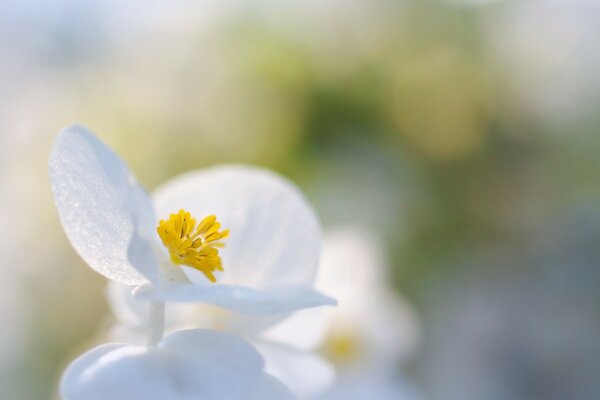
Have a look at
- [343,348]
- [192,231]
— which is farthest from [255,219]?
[343,348]

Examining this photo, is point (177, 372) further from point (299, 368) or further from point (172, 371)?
point (299, 368)

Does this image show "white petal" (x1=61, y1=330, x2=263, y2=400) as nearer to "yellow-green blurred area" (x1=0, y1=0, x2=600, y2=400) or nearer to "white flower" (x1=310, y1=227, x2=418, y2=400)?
"white flower" (x1=310, y1=227, x2=418, y2=400)

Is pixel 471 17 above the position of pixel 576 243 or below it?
above

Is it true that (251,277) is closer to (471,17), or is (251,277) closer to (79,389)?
(79,389)

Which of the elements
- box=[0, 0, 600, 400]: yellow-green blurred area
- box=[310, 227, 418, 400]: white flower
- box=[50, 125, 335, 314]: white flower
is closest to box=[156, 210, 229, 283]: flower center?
box=[50, 125, 335, 314]: white flower

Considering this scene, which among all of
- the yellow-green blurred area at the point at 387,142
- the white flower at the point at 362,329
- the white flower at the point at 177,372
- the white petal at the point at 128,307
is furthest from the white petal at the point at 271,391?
the yellow-green blurred area at the point at 387,142

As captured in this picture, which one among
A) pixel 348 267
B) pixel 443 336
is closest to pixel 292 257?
pixel 348 267
